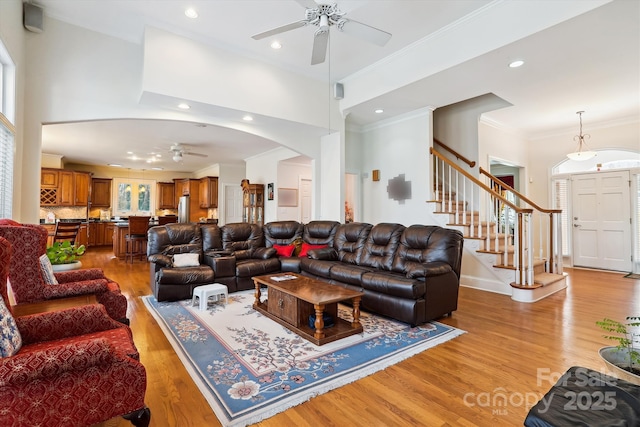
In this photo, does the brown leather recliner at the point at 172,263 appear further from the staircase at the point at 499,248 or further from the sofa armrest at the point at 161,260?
the staircase at the point at 499,248

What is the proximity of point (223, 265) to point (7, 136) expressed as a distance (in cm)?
279

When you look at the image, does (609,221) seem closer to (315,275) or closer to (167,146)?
(315,275)

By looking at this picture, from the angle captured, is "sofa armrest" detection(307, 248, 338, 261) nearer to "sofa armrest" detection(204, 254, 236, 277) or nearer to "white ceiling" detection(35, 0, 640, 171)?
"sofa armrest" detection(204, 254, 236, 277)

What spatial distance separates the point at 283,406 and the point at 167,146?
740 centimetres

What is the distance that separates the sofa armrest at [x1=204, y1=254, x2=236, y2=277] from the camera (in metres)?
4.44

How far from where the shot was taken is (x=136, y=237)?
7.20 meters

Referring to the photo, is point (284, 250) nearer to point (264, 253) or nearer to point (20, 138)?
point (264, 253)

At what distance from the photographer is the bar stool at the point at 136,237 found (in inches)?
280

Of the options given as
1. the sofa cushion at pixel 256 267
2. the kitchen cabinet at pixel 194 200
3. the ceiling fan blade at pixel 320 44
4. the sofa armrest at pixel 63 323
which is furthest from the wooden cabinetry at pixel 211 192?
the sofa armrest at pixel 63 323

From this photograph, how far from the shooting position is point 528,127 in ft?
22.5

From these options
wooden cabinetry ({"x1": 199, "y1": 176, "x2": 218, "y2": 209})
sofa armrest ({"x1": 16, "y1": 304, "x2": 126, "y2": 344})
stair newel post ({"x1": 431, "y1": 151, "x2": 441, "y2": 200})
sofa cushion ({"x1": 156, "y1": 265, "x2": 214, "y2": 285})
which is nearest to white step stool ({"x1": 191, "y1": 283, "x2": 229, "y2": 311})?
sofa cushion ({"x1": 156, "y1": 265, "x2": 214, "y2": 285})

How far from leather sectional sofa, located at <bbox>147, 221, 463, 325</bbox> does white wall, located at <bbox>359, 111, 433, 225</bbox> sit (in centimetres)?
167

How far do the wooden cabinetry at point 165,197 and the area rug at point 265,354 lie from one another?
8.65 metres

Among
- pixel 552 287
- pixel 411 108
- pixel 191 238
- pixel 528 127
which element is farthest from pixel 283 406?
pixel 528 127
